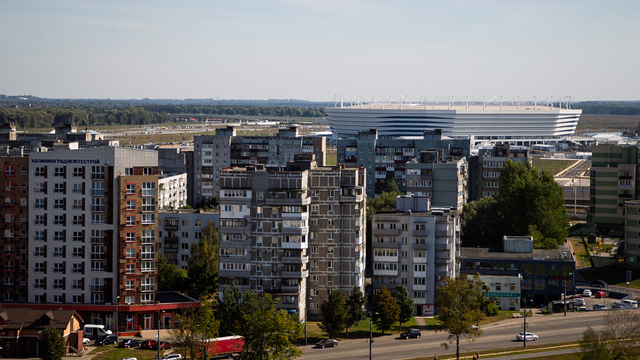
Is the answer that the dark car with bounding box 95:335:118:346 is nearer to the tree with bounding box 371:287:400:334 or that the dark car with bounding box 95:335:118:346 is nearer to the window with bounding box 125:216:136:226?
the window with bounding box 125:216:136:226

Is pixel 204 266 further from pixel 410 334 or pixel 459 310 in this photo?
pixel 459 310

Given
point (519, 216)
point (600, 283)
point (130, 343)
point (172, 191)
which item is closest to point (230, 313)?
point (130, 343)

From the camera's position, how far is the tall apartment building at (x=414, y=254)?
9794 centimetres

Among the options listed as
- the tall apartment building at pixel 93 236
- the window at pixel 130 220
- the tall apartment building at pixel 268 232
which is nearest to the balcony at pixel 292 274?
the tall apartment building at pixel 268 232

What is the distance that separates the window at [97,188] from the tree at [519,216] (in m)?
65.6

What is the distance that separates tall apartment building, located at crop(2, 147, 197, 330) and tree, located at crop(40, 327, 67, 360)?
11321 millimetres

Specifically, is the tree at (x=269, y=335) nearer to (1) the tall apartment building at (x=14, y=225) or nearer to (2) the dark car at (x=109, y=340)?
(2) the dark car at (x=109, y=340)

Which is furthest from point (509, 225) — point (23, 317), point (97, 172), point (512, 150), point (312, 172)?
point (23, 317)

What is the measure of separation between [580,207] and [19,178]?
134 metres

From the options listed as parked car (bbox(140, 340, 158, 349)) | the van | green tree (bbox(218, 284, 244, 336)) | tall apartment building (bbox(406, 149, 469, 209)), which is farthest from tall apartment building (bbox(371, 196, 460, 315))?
tall apartment building (bbox(406, 149, 469, 209))

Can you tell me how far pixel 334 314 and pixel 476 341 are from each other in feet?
52.9

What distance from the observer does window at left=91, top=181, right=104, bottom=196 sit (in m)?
86.4

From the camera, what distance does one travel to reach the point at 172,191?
154500mm

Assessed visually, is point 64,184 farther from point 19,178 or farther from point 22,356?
point 22,356
